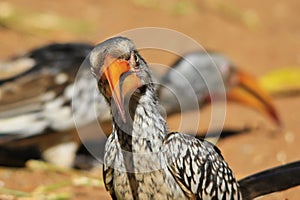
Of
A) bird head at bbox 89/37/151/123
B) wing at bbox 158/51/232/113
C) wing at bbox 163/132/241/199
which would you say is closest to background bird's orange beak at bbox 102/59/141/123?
bird head at bbox 89/37/151/123

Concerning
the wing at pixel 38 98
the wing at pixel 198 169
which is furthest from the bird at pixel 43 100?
the wing at pixel 198 169

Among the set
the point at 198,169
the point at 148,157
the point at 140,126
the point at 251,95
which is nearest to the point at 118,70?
the point at 140,126

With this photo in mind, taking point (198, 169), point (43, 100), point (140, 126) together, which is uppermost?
point (43, 100)

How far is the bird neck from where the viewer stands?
3875 mm

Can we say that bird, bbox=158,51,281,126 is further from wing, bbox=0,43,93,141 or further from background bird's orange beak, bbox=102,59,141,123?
background bird's orange beak, bbox=102,59,141,123

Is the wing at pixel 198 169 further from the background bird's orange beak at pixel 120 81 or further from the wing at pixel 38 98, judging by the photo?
the wing at pixel 38 98

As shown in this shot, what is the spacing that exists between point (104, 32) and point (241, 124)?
235 cm

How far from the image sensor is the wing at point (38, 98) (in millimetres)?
6434

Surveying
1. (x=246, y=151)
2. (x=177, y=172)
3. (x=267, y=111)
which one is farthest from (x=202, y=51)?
(x=177, y=172)

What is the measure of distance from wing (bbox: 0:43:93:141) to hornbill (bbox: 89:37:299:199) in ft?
8.16

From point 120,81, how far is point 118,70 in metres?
0.06

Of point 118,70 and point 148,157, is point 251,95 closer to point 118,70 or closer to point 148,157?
point 148,157

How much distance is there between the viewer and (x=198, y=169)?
4.00 metres

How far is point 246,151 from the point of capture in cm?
666
